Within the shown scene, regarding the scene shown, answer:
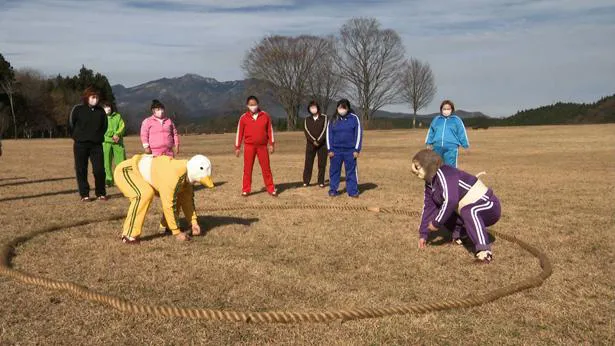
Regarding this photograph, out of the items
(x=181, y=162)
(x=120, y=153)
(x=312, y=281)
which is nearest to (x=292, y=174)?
(x=120, y=153)

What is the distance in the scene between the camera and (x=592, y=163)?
2142cm

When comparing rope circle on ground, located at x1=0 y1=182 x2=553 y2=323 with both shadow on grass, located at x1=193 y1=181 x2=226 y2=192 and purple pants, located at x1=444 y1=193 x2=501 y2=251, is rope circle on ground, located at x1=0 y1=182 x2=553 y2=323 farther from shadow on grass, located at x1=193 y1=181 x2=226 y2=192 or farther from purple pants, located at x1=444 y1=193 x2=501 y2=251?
shadow on grass, located at x1=193 y1=181 x2=226 y2=192

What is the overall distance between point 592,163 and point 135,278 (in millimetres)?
19984

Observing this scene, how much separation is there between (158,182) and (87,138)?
5128mm

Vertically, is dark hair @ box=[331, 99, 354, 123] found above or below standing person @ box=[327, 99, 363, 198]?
above

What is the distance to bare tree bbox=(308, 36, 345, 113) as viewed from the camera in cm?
8345

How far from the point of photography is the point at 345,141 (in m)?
12.5

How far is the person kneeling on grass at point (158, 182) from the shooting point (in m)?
7.31

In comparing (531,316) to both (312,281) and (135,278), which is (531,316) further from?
(135,278)

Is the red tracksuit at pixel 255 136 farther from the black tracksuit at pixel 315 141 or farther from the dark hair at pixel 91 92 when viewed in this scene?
the dark hair at pixel 91 92

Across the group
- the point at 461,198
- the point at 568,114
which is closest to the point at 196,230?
the point at 461,198

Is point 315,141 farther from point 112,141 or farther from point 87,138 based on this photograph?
point 87,138

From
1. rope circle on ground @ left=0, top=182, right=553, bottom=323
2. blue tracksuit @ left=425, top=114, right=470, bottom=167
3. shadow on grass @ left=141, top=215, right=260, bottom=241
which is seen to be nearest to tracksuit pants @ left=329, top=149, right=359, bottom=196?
blue tracksuit @ left=425, top=114, right=470, bottom=167

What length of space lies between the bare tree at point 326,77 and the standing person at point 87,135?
7260cm
